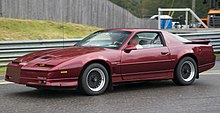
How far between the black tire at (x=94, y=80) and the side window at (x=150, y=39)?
1.23 meters

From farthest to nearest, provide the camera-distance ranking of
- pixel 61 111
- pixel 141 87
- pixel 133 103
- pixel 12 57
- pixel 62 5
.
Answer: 1. pixel 62 5
2. pixel 12 57
3. pixel 141 87
4. pixel 133 103
5. pixel 61 111

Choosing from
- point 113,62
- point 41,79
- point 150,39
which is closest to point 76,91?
point 113,62

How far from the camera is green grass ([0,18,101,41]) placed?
19.7 m

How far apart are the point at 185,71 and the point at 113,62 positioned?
2073mm

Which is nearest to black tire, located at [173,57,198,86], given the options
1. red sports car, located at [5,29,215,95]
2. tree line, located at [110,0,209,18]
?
red sports car, located at [5,29,215,95]

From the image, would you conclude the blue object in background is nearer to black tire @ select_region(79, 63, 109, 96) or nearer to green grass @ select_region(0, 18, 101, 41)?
green grass @ select_region(0, 18, 101, 41)

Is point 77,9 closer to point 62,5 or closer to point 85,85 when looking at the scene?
point 62,5

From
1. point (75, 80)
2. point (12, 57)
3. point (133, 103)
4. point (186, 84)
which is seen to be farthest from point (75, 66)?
point (12, 57)

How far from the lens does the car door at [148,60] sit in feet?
28.5

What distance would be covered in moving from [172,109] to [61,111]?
5.89ft

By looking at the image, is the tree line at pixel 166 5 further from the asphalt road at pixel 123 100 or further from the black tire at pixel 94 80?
the black tire at pixel 94 80

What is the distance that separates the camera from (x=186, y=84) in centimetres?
975

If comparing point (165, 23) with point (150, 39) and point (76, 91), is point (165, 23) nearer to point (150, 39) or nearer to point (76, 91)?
point (150, 39)

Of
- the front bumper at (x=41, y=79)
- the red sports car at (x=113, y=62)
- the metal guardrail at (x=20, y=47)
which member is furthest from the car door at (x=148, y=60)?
the metal guardrail at (x=20, y=47)
